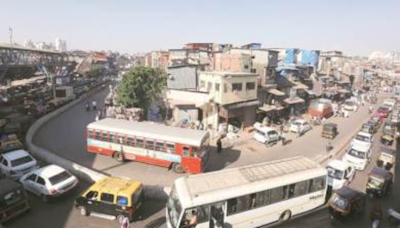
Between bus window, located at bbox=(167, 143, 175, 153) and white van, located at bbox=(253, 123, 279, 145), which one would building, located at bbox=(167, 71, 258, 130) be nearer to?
white van, located at bbox=(253, 123, 279, 145)

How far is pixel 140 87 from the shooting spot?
36.9 metres

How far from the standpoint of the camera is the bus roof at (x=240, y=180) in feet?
38.6

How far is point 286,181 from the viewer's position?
535 inches

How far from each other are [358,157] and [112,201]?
19900mm

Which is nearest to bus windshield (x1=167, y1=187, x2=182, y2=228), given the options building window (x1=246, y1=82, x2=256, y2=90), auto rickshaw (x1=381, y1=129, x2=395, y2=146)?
building window (x1=246, y1=82, x2=256, y2=90)

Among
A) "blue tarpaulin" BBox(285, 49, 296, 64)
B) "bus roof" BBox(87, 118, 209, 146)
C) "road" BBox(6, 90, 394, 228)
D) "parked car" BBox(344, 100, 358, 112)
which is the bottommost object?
"road" BBox(6, 90, 394, 228)

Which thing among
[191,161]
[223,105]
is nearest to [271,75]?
[223,105]

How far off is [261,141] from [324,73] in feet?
146

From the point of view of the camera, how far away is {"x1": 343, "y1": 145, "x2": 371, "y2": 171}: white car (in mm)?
22031

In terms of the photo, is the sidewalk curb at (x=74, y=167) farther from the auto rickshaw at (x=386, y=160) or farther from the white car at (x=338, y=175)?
the auto rickshaw at (x=386, y=160)

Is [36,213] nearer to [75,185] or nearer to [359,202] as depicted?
[75,185]

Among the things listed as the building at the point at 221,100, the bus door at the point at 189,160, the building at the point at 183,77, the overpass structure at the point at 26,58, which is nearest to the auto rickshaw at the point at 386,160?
the building at the point at 221,100

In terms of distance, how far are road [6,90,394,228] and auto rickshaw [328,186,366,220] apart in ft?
2.39

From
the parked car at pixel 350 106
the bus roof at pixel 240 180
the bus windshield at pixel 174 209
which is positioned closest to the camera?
the bus windshield at pixel 174 209
